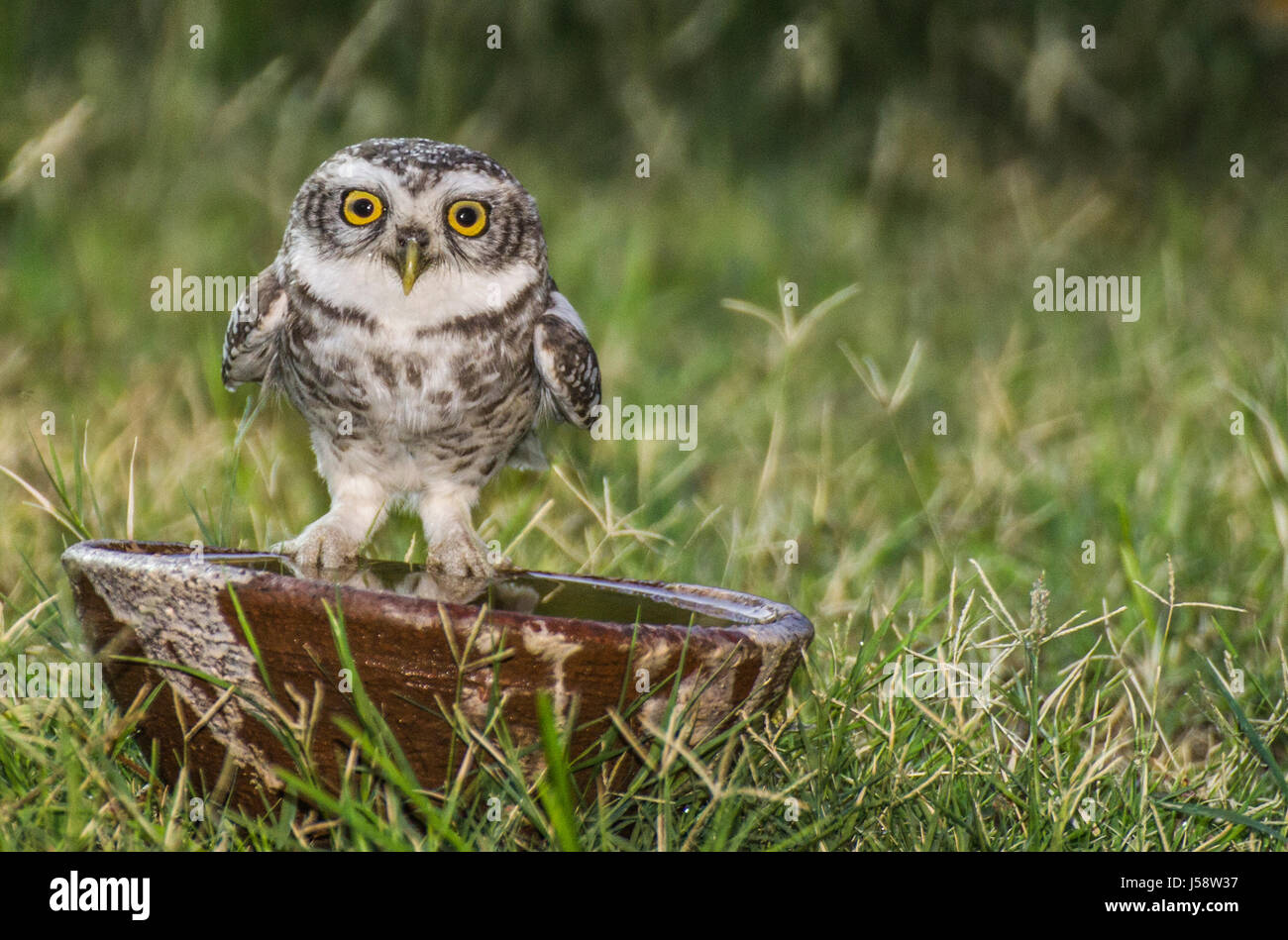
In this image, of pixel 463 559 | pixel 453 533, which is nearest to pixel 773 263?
pixel 453 533

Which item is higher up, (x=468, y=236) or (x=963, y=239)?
(x=963, y=239)

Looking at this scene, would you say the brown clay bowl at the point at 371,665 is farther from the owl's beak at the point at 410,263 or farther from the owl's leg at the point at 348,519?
the owl's beak at the point at 410,263

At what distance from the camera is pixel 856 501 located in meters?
4.59

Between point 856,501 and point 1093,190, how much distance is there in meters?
4.74

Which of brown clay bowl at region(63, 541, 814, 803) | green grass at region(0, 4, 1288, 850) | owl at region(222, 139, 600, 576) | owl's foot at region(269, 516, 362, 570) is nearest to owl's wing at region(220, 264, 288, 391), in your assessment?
owl at region(222, 139, 600, 576)

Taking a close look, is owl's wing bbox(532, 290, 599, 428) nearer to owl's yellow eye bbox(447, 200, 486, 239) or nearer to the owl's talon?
owl's yellow eye bbox(447, 200, 486, 239)

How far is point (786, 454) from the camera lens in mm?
4930

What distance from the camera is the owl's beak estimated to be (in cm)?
260

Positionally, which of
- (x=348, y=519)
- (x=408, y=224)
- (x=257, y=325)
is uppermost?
(x=408, y=224)

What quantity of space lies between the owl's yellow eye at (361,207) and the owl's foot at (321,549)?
63 cm

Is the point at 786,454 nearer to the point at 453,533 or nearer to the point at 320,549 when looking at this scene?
the point at 453,533

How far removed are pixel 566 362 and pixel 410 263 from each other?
1.64 feet
